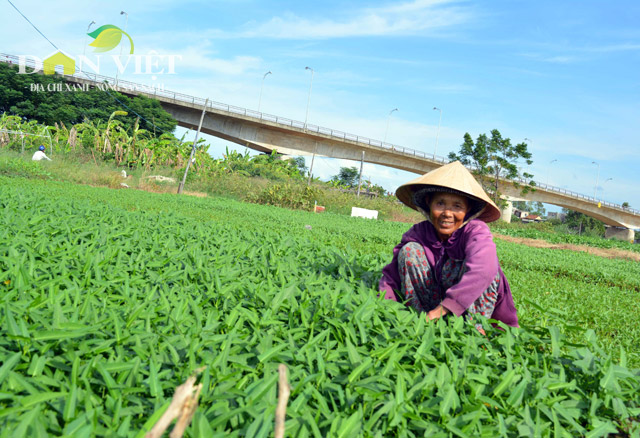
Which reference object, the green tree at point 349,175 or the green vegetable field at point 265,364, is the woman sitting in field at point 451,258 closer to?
the green vegetable field at point 265,364

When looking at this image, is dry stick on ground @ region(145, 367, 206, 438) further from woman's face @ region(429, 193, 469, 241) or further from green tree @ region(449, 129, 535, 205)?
green tree @ region(449, 129, 535, 205)

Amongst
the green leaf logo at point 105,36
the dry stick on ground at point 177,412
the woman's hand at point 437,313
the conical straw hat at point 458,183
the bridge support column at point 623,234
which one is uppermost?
the green leaf logo at point 105,36

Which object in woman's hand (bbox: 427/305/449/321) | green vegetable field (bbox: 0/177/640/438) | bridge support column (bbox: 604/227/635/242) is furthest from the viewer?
bridge support column (bbox: 604/227/635/242)

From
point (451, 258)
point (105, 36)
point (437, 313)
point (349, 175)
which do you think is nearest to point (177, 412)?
point (437, 313)

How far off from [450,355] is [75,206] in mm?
6002

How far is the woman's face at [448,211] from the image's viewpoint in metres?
2.92

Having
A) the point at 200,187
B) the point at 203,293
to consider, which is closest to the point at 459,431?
the point at 203,293

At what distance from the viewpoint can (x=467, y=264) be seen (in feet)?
8.63

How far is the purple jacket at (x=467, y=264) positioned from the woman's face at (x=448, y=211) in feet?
0.20

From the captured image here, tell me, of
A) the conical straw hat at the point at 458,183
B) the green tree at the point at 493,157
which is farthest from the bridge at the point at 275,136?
the conical straw hat at the point at 458,183

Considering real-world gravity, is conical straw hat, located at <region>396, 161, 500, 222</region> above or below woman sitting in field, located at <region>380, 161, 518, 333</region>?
above

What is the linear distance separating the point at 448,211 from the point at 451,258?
0.31 metres

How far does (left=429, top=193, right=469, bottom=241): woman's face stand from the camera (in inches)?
115

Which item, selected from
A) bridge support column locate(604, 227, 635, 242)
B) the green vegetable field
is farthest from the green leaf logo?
bridge support column locate(604, 227, 635, 242)
